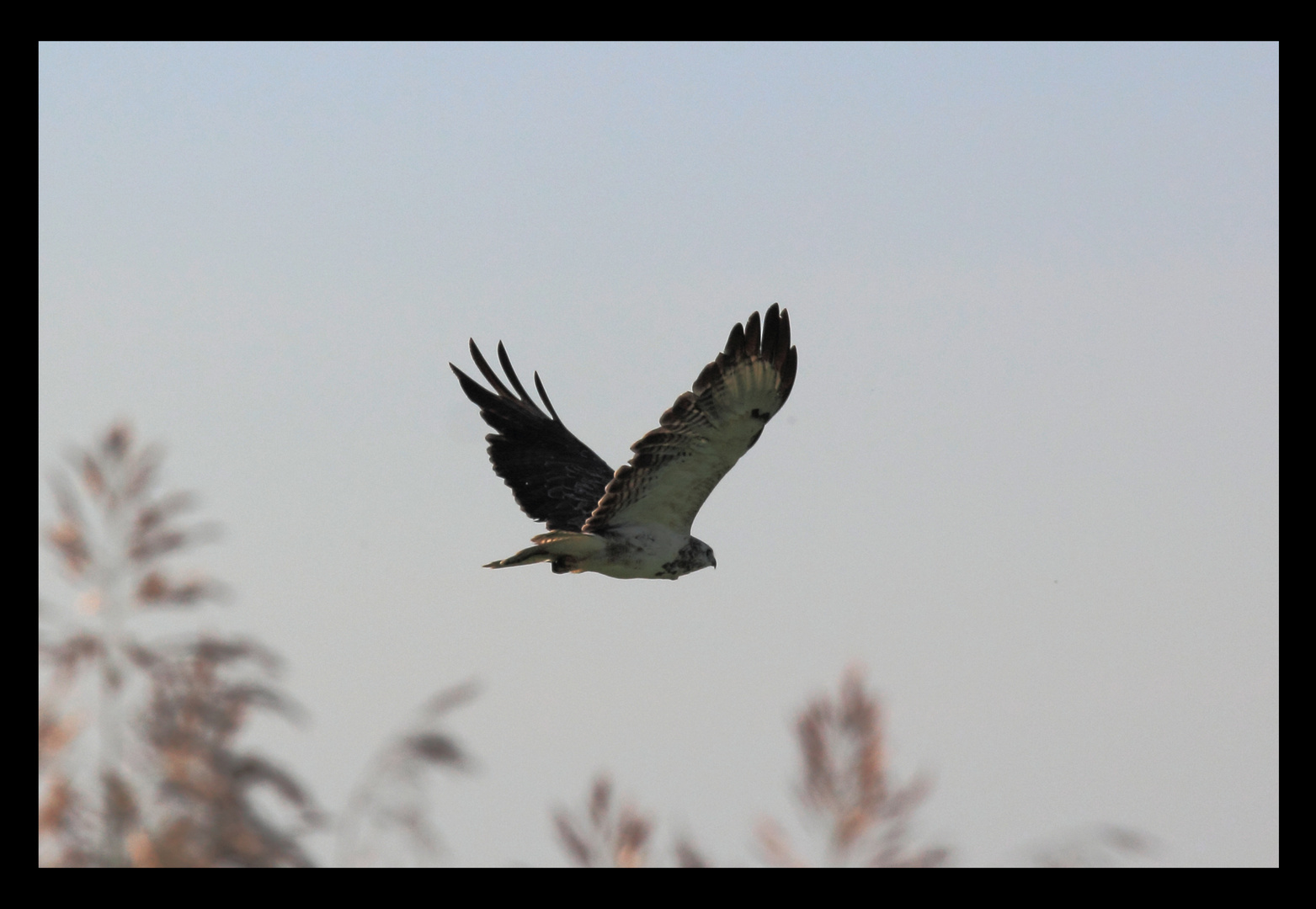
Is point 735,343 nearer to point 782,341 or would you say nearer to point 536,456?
point 782,341

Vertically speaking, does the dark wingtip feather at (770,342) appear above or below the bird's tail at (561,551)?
above

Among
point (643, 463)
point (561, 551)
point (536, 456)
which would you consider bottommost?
point (561, 551)

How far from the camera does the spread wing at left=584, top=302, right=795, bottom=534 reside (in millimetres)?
9469

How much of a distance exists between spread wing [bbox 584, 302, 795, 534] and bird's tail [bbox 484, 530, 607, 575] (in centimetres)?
16

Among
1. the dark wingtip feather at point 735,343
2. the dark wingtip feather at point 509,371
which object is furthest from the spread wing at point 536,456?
the dark wingtip feather at point 735,343

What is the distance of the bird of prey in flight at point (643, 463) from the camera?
9508 millimetres

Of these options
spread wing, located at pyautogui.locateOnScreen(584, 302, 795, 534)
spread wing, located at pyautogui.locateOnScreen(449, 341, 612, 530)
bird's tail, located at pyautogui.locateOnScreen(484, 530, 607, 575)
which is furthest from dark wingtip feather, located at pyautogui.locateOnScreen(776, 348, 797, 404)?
spread wing, located at pyautogui.locateOnScreen(449, 341, 612, 530)

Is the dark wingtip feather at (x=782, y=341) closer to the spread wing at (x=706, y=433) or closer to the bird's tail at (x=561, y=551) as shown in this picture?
the spread wing at (x=706, y=433)

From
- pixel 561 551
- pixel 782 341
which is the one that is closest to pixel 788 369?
pixel 782 341

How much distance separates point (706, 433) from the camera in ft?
32.2

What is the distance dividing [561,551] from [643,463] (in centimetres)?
93

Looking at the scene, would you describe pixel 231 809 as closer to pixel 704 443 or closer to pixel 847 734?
pixel 847 734

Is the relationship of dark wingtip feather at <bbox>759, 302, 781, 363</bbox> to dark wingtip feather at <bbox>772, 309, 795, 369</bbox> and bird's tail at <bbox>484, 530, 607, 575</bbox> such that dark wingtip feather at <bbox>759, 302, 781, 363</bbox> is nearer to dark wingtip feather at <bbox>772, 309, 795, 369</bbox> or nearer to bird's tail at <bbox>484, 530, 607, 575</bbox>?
dark wingtip feather at <bbox>772, 309, 795, 369</bbox>
